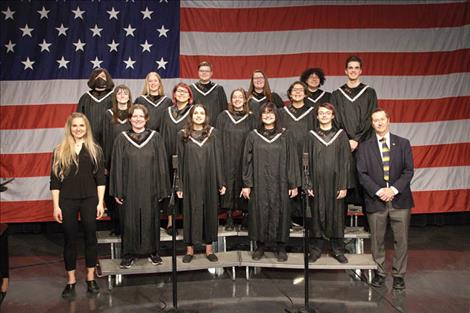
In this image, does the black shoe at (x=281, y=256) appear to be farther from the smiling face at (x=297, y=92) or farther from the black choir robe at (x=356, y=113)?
the smiling face at (x=297, y=92)

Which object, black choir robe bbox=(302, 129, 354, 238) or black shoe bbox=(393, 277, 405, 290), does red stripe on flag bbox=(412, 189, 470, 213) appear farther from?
black shoe bbox=(393, 277, 405, 290)

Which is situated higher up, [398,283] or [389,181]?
[389,181]

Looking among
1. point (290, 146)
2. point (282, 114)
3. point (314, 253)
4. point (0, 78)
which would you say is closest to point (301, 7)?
point (282, 114)

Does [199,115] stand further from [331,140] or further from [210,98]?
[331,140]

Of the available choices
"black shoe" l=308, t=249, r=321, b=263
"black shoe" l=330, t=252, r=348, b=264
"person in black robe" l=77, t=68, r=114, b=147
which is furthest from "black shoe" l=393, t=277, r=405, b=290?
"person in black robe" l=77, t=68, r=114, b=147

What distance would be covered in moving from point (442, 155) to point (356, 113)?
7.22ft

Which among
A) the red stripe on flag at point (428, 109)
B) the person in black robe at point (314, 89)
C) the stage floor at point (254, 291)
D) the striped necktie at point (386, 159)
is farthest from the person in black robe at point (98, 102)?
the red stripe on flag at point (428, 109)

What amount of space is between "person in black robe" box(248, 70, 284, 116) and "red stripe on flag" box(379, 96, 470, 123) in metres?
2.04

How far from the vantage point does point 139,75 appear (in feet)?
25.8

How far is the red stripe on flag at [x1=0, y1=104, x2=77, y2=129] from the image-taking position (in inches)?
306

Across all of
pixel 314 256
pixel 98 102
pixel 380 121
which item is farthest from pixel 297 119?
pixel 98 102

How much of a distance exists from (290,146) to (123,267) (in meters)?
2.15

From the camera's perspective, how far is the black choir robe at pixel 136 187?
19.3 ft

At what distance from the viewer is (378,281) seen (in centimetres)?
591
